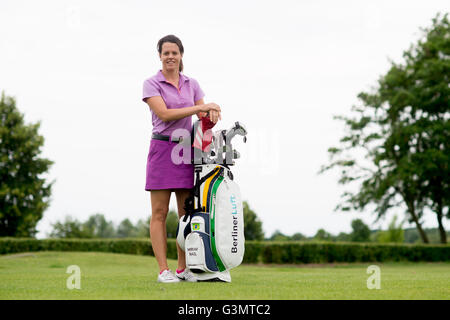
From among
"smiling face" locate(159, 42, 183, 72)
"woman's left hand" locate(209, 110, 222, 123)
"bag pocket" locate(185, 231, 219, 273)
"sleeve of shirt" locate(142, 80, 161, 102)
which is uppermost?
"smiling face" locate(159, 42, 183, 72)

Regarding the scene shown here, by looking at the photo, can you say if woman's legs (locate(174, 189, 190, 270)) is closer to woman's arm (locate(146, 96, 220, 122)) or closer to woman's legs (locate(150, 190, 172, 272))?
woman's legs (locate(150, 190, 172, 272))

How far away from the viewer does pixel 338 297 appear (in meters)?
3.86

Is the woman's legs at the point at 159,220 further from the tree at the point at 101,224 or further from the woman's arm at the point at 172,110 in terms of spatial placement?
the tree at the point at 101,224

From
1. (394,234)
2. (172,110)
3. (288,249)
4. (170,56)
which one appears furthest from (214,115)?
(394,234)

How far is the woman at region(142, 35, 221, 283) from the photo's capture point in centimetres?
509

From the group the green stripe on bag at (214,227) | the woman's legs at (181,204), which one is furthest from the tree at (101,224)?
the green stripe on bag at (214,227)

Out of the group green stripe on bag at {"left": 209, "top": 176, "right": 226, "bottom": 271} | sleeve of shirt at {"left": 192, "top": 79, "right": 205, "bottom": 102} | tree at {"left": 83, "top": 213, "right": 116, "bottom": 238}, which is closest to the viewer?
green stripe on bag at {"left": 209, "top": 176, "right": 226, "bottom": 271}

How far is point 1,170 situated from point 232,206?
122ft

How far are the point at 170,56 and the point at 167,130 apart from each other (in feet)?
2.45

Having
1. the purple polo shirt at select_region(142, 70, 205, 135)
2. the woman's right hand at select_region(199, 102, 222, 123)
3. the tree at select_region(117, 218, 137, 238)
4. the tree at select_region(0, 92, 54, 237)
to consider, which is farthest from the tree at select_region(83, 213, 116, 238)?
the woman's right hand at select_region(199, 102, 222, 123)

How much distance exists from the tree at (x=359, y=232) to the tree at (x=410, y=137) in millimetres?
8093

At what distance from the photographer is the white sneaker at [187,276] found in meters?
5.18
